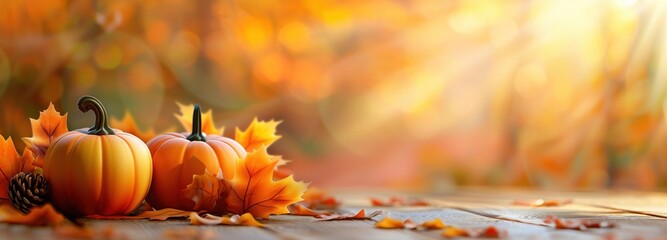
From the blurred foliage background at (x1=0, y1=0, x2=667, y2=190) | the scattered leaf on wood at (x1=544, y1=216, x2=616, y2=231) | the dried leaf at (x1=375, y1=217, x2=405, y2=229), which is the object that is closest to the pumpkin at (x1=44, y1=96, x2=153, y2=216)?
the dried leaf at (x1=375, y1=217, x2=405, y2=229)

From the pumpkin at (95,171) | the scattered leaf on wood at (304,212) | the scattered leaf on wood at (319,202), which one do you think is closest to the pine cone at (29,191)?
the pumpkin at (95,171)

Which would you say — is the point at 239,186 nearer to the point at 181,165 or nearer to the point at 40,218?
the point at 181,165

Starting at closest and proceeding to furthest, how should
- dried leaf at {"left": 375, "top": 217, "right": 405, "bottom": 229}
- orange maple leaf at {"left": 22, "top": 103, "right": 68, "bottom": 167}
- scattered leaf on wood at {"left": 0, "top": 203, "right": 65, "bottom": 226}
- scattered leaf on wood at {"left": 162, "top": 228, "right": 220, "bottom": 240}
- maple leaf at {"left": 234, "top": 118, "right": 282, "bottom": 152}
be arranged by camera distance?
scattered leaf on wood at {"left": 162, "top": 228, "right": 220, "bottom": 240}
scattered leaf on wood at {"left": 0, "top": 203, "right": 65, "bottom": 226}
dried leaf at {"left": 375, "top": 217, "right": 405, "bottom": 229}
orange maple leaf at {"left": 22, "top": 103, "right": 68, "bottom": 167}
maple leaf at {"left": 234, "top": 118, "right": 282, "bottom": 152}

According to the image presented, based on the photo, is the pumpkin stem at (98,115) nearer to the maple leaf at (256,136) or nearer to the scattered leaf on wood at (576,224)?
the maple leaf at (256,136)

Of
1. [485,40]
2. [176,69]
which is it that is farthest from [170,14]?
[485,40]

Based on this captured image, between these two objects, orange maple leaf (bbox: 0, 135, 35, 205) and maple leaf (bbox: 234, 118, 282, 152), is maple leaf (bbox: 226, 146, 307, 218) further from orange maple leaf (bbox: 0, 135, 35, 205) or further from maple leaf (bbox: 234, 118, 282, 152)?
orange maple leaf (bbox: 0, 135, 35, 205)

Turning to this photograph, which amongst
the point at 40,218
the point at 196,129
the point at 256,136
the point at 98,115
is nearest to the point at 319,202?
the point at 256,136

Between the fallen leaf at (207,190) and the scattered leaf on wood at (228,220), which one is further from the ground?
the fallen leaf at (207,190)
